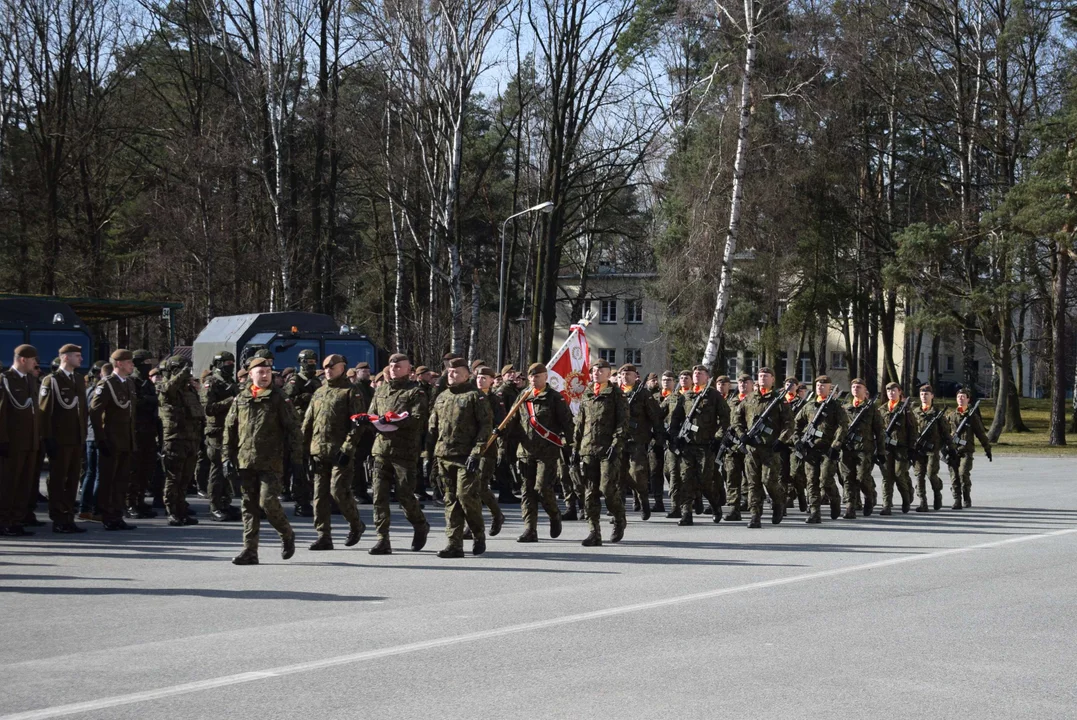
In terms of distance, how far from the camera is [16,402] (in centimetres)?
1309

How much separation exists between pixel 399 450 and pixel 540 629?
404 centimetres

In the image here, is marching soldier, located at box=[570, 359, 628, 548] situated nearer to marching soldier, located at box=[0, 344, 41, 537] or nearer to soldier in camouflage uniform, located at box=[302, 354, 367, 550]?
soldier in camouflage uniform, located at box=[302, 354, 367, 550]

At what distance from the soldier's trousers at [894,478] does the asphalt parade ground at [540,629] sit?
4.00 metres

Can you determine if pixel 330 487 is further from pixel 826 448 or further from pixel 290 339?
pixel 290 339

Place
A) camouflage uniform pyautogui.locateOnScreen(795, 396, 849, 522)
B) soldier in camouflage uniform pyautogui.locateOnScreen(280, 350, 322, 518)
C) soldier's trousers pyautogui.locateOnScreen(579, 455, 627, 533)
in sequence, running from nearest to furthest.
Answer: soldier's trousers pyautogui.locateOnScreen(579, 455, 627, 533)
soldier in camouflage uniform pyautogui.locateOnScreen(280, 350, 322, 518)
camouflage uniform pyautogui.locateOnScreen(795, 396, 849, 522)

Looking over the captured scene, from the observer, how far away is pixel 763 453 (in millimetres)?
15477

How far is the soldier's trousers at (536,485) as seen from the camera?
1327 centimetres

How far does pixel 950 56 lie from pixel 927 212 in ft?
24.6

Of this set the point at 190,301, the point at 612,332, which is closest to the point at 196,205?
the point at 190,301

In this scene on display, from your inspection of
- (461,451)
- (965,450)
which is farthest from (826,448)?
(461,451)

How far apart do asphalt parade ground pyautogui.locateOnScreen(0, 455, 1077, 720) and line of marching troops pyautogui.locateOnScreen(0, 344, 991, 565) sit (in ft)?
2.03

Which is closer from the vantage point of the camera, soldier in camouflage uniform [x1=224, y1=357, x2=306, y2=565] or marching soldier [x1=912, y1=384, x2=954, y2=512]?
soldier in camouflage uniform [x1=224, y1=357, x2=306, y2=565]

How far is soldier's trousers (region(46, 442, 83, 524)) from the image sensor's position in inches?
529

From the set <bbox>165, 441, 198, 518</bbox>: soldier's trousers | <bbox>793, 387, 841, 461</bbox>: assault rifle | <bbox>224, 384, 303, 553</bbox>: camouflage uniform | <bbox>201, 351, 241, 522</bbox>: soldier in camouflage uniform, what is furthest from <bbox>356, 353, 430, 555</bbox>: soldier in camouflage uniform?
<bbox>793, 387, 841, 461</bbox>: assault rifle
